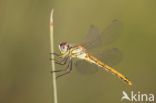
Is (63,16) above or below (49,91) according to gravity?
above

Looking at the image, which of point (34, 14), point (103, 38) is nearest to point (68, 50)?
point (103, 38)

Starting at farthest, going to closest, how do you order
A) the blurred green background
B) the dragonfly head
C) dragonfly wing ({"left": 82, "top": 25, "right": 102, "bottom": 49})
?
the blurred green background → dragonfly wing ({"left": 82, "top": 25, "right": 102, "bottom": 49}) → the dragonfly head

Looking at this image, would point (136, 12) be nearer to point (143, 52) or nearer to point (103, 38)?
point (143, 52)

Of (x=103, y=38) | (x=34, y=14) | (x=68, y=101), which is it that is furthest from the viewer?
(x=34, y=14)

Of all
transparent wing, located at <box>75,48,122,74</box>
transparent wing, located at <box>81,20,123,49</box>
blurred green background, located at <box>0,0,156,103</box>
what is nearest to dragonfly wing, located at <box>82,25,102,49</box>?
transparent wing, located at <box>81,20,123,49</box>

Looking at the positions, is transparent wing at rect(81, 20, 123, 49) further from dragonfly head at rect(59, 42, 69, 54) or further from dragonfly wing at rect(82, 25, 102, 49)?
dragonfly head at rect(59, 42, 69, 54)

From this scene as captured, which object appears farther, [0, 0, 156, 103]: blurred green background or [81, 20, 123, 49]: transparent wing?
[0, 0, 156, 103]: blurred green background

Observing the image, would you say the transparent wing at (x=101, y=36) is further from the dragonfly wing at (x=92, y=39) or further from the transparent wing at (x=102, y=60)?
the transparent wing at (x=102, y=60)
